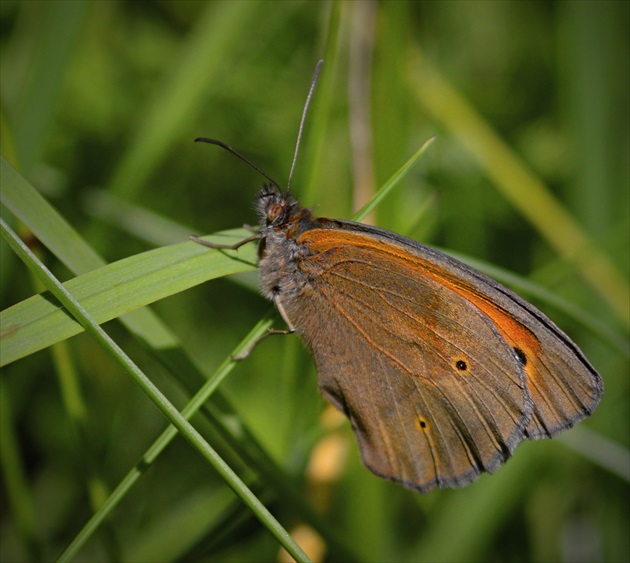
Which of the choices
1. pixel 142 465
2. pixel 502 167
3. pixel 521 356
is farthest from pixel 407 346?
pixel 502 167

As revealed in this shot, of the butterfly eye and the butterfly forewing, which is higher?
the butterfly eye

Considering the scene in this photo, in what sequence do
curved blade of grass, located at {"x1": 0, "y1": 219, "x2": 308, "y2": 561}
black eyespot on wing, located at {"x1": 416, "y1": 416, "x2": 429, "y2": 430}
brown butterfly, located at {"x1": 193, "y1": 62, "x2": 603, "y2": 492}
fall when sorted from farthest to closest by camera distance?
black eyespot on wing, located at {"x1": 416, "y1": 416, "x2": 429, "y2": 430} → brown butterfly, located at {"x1": 193, "y1": 62, "x2": 603, "y2": 492} → curved blade of grass, located at {"x1": 0, "y1": 219, "x2": 308, "y2": 561}

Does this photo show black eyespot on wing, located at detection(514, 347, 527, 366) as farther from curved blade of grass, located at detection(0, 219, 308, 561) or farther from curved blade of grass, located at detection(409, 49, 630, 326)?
curved blade of grass, located at detection(409, 49, 630, 326)

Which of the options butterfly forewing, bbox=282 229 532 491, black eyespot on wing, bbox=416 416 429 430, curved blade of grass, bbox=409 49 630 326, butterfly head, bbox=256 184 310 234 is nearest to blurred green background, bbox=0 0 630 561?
curved blade of grass, bbox=409 49 630 326

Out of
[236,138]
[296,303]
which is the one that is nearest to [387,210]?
[296,303]

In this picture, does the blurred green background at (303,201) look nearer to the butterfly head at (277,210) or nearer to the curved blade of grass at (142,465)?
the butterfly head at (277,210)

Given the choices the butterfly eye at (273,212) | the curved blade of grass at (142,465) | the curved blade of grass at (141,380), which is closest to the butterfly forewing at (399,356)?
the butterfly eye at (273,212)

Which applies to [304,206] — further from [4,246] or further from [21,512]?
[21,512]
